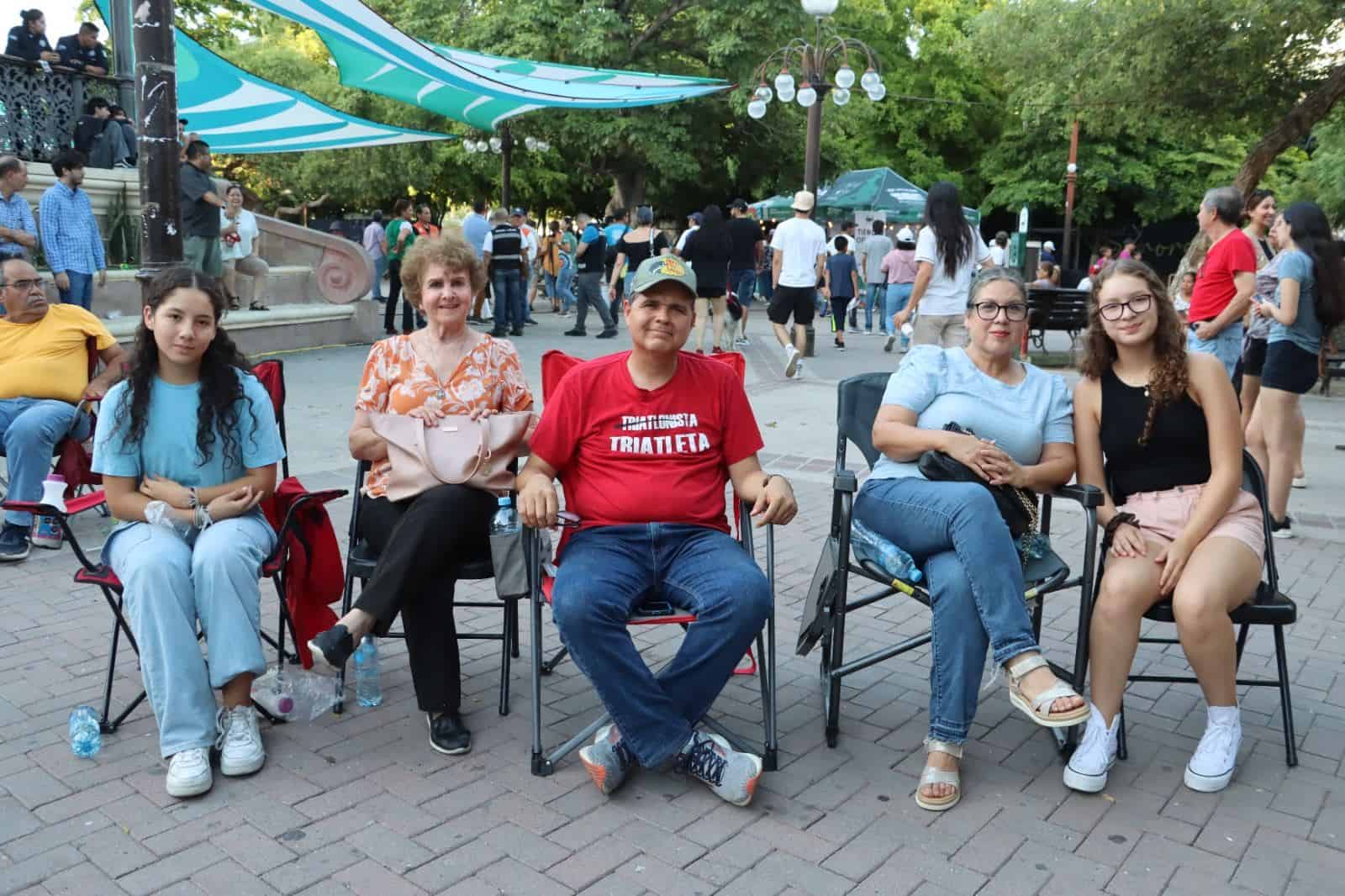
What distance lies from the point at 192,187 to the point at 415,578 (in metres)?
8.33

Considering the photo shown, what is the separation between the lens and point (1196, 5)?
1430 centimetres

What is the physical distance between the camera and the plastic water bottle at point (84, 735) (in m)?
3.34

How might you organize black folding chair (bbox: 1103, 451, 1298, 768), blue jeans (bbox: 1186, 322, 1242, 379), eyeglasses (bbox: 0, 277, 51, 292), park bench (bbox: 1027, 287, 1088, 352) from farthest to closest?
1. park bench (bbox: 1027, 287, 1088, 352)
2. blue jeans (bbox: 1186, 322, 1242, 379)
3. eyeglasses (bbox: 0, 277, 51, 292)
4. black folding chair (bbox: 1103, 451, 1298, 768)

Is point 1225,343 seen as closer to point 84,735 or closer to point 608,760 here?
point 608,760

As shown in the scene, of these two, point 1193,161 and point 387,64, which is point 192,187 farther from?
point 1193,161

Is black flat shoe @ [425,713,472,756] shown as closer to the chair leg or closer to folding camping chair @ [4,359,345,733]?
folding camping chair @ [4,359,345,733]

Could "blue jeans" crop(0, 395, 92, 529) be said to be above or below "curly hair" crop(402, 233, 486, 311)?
below

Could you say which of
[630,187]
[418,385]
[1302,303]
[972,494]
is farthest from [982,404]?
[630,187]

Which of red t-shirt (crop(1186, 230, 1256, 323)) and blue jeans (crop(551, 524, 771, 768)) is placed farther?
red t-shirt (crop(1186, 230, 1256, 323))

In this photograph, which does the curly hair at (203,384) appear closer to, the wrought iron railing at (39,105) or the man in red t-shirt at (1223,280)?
the man in red t-shirt at (1223,280)

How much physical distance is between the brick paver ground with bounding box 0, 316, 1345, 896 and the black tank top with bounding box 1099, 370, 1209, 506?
843 millimetres

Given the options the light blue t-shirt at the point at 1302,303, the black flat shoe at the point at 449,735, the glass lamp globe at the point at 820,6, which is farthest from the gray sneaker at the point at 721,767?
the glass lamp globe at the point at 820,6

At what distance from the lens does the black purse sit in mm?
3510

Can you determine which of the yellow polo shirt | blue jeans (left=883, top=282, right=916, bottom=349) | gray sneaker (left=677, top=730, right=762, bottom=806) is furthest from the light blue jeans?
blue jeans (left=883, top=282, right=916, bottom=349)
